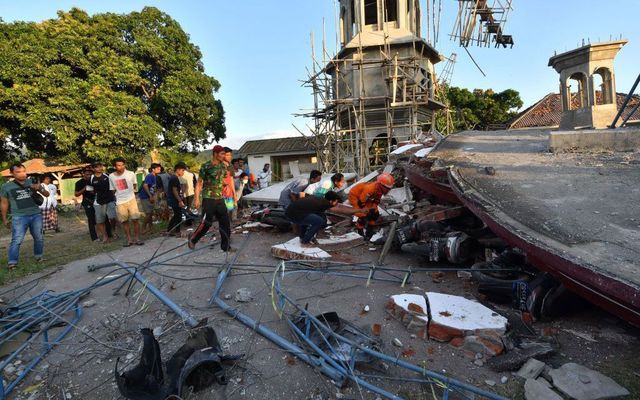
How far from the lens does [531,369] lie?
214 centimetres

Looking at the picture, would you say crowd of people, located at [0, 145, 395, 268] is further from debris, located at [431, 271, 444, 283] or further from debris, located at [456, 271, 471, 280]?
debris, located at [456, 271, 471, 280]

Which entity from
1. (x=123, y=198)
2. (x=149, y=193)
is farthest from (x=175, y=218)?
(x=123, y=198)

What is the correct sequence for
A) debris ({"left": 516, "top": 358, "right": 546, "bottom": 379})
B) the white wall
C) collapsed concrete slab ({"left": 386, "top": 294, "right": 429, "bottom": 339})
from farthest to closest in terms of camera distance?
the white wall < collapsed concrete slab ({"left": 386, "top": 294, "right": 429, "bottom": 339}) < debris ({"left": 516, "top": 358, "right": 546, "bottom": 379})

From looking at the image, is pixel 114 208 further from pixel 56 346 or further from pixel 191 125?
pixel 191 125

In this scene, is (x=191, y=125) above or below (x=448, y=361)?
above

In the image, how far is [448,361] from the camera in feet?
7.78

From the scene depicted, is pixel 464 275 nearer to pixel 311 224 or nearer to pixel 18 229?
pixel 311 224

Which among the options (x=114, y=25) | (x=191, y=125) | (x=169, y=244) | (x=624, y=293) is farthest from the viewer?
(x=191, y=125)

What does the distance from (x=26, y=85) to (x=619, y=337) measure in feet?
62.3

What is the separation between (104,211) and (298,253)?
412 centimetres

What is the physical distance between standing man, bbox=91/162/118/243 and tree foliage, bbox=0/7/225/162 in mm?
10607

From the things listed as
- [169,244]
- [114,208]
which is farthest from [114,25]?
[169,244]

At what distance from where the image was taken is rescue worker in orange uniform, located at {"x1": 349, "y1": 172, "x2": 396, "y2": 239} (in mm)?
5446

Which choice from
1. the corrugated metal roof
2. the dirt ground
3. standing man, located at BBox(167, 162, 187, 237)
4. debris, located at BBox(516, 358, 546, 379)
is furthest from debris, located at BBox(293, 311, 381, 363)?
the corrugated metal roof
